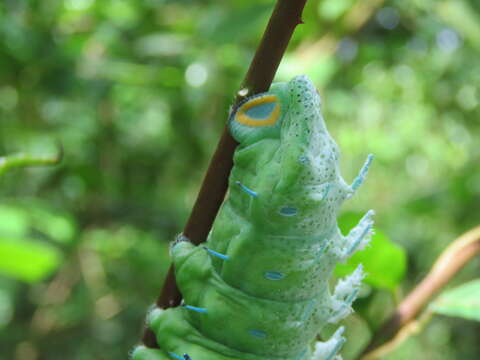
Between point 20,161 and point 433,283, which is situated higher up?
point 20,161

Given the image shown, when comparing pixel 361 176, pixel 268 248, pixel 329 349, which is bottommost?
pixel 329 349

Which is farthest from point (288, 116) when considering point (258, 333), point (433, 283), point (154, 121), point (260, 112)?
point (154, 121)

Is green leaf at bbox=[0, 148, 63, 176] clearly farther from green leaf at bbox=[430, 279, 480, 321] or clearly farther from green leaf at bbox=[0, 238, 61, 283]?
green leaf at bbox=[430, 279, 480, 321]

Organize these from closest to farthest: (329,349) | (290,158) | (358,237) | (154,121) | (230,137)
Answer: (230,137) < (290,158) < (358,237) < (329,349) < (154,121)

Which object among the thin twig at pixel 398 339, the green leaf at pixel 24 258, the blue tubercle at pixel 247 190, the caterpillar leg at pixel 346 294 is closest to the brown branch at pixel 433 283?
the thin twig at pixel 398 339

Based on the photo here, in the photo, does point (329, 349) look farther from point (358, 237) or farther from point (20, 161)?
point (20, 161)

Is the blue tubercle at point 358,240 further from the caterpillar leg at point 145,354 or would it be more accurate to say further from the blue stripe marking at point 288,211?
the caterpillar leg at point 145,354

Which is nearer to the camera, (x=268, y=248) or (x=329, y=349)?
(x=268, y=248)
